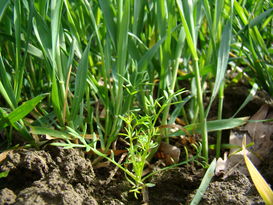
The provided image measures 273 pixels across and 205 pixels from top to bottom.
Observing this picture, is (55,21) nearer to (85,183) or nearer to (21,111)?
(21,111)

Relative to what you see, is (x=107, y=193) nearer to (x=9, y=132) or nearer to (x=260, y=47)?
(x=9, y=132)

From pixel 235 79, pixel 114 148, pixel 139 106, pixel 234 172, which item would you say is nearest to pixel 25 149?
pixel 114 148

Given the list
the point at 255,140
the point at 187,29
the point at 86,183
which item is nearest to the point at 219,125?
the point at 255,140

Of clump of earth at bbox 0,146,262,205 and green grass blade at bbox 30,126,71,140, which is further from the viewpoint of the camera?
green grass blade at bbox 30,126,71,140

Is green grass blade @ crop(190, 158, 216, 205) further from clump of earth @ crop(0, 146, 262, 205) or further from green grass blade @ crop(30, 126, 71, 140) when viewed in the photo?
green grass blade @ crop(30, 126, 71, 140)

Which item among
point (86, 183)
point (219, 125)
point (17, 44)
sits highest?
point (17, 44)

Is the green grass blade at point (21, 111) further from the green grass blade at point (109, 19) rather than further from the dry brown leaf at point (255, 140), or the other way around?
the dry brown leaf at point (255, 140)

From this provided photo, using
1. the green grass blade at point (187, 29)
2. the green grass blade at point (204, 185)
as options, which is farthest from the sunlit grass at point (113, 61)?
the green grass blade at point (204, 185)

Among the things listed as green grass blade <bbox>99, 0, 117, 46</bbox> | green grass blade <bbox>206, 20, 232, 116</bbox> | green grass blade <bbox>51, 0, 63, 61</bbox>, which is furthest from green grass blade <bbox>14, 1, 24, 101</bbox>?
green grass blade <bbox>206, 20, 232, 116</bbox>
